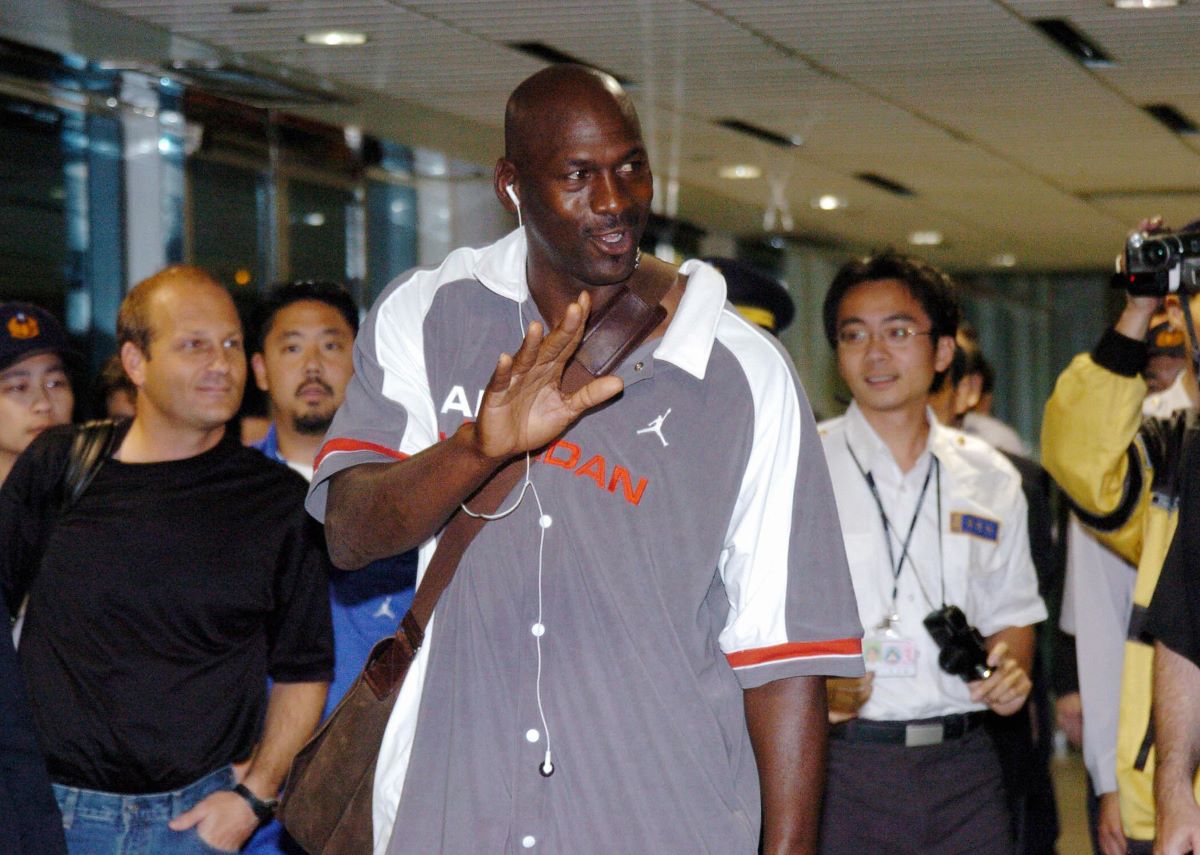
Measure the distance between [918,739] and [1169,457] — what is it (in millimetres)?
913

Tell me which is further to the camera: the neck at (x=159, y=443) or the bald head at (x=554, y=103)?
the neck at (x=159, y=443)

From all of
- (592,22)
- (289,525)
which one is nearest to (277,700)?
→ (289,525)

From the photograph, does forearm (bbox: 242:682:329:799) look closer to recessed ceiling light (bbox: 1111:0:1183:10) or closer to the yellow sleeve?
the yellow sleeve

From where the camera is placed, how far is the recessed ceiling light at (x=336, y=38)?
6.66 m

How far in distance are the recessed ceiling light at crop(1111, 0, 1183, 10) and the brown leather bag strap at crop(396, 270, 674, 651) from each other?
14.5 feet

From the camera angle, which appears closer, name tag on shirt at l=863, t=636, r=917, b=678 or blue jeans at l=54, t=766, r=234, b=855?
blue jeans at l=54, t=766, r=234, b=855

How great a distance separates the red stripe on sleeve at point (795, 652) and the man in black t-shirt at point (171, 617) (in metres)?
1.72

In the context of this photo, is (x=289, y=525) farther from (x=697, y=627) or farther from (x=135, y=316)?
(x=697, y=627)

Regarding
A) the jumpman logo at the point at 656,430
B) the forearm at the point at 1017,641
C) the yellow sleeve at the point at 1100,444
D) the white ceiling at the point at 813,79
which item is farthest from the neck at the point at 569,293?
the white ceiling at the point at 813,79

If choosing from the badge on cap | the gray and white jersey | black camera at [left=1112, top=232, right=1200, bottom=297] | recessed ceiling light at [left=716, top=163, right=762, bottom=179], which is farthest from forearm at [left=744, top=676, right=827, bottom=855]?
recessed ceiling light at [left=716, top=163, right=762, bottom=179]

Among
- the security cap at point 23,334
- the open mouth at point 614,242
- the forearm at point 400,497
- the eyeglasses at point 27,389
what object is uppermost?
the security cap at point 23,334

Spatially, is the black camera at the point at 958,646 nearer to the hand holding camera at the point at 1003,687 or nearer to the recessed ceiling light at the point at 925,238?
the hand holding camera at the point at 1003,687

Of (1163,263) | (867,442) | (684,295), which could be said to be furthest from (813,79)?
(684,295)

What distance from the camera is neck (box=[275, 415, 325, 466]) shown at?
4.51 metres
